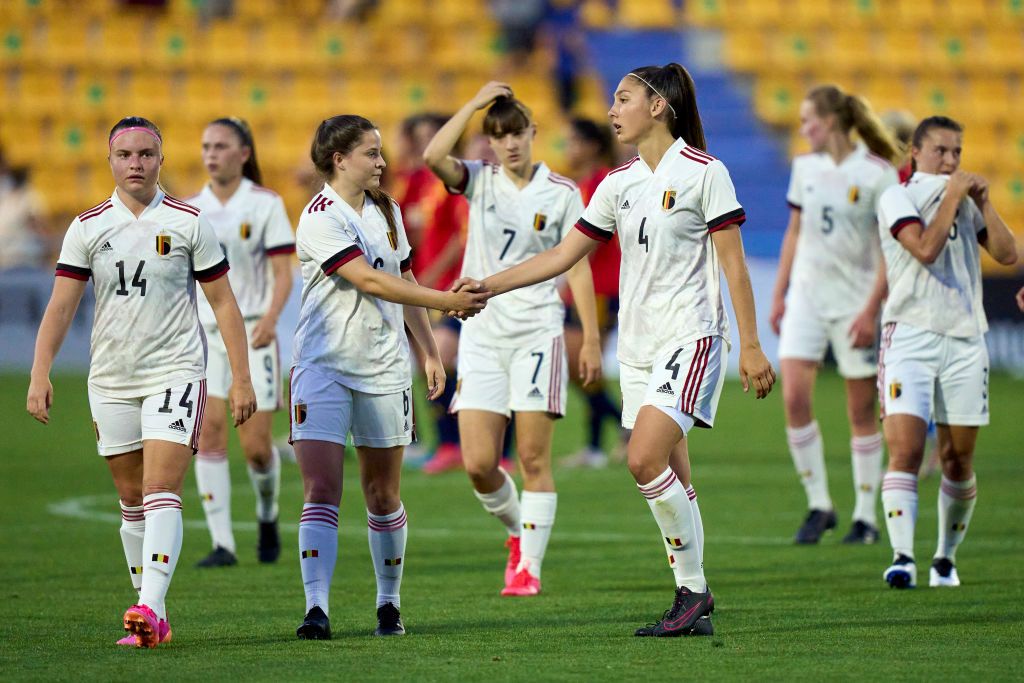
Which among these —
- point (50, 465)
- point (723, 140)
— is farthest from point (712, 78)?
point (50, 465)

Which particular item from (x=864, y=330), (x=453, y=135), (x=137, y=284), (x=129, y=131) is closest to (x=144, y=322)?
(x=137, y=284)

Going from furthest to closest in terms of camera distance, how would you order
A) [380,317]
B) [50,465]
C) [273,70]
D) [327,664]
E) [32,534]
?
1. [273,70]
2. [50,465]
3. [32,534]
4. [380,317]
5. [327,664]

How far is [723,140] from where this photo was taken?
81.5 feet

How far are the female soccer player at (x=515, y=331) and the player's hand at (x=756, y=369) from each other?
182 cm

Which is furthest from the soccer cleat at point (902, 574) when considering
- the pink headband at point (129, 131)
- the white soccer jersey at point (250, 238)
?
the pink headband at point (129, 131)

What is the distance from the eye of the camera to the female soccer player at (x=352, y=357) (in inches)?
247

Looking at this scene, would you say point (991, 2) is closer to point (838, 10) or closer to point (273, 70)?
point (838, 10)

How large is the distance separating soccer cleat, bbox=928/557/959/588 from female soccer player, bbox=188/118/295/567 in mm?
3458

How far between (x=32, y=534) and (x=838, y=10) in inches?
735

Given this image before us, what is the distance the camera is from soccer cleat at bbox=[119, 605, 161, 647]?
235 inches

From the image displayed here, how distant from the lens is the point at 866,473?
381 inches

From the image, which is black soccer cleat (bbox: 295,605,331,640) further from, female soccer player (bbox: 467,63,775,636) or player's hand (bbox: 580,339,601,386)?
player's hand (bbox: 580,339,601,386)

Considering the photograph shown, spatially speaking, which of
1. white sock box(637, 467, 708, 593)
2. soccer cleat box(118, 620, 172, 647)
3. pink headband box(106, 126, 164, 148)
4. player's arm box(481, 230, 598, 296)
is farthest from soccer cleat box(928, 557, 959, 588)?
pink headband box(106, 126, 164, 148)

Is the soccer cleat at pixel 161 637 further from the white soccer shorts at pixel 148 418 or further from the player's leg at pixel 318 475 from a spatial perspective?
the white soccer shorts at pixel 148 418
